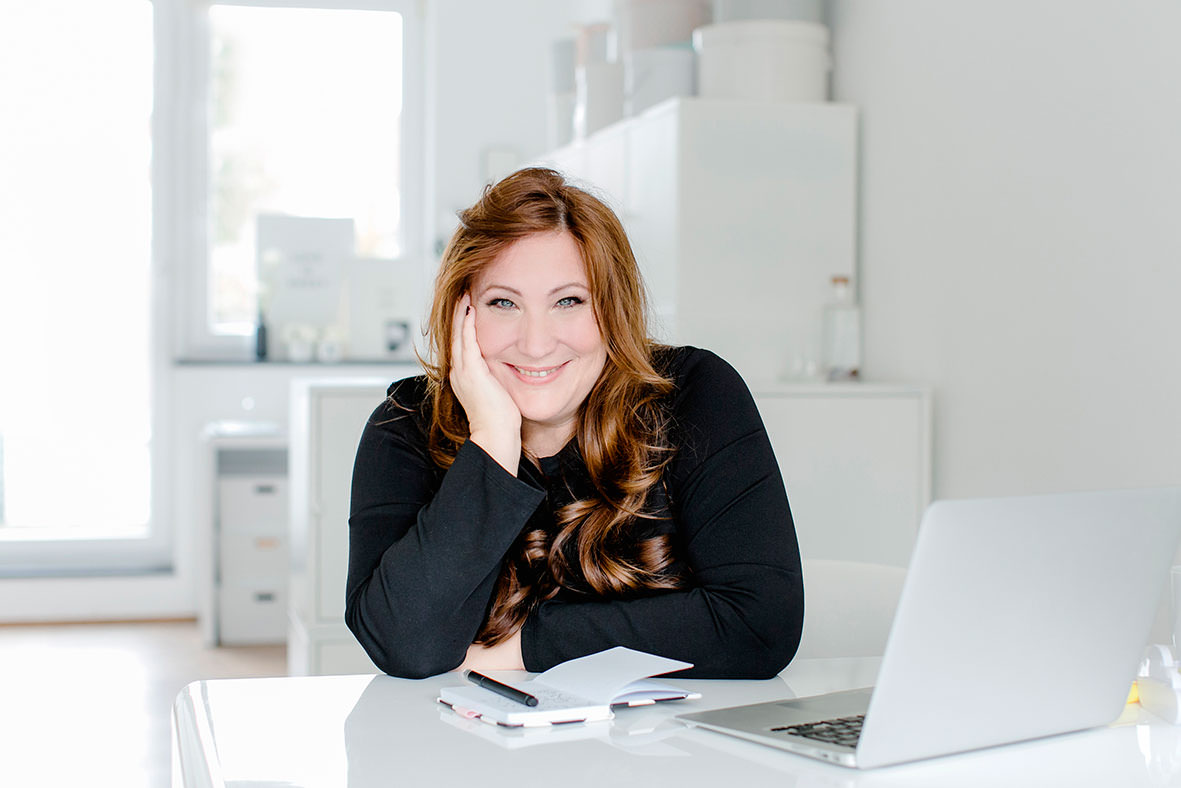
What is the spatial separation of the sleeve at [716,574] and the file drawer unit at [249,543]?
3.15 metres

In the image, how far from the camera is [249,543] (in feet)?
14.8

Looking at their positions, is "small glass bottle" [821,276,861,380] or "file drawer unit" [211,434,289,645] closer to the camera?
"small glass bottle" [821,276,861,380]

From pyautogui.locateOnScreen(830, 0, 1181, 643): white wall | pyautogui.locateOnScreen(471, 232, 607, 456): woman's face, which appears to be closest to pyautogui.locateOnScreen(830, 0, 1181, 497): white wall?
pyautogui.locateOnScreen(830, 0, 1181, 643): white wall

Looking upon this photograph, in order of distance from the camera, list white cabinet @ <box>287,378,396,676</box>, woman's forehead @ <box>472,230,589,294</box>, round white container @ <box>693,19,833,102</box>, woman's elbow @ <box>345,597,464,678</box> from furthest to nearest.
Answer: round white container @ <box>693,19,833,102</box> < white cabinet @ <box>287,378,396,676</box> < woman's forehead @ <box>472,230,589,294</box> < woman's elbow @ <box>345,597,464,678</box>

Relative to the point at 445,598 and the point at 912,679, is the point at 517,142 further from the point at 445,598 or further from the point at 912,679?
the point at 912,679

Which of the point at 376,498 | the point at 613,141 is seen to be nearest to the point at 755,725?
the point at 376,498

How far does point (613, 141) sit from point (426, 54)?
231 cm

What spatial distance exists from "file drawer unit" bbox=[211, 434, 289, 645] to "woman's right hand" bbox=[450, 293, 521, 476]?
3.05m

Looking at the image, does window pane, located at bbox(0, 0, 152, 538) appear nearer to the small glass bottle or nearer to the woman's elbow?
the small glass bottle

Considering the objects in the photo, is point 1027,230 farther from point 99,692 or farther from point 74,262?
point 74,262

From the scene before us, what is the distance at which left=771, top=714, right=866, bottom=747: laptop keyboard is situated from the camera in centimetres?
97

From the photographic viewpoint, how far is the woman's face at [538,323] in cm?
156

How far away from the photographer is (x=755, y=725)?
3.38ft

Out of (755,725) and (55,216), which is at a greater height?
(55,216)
